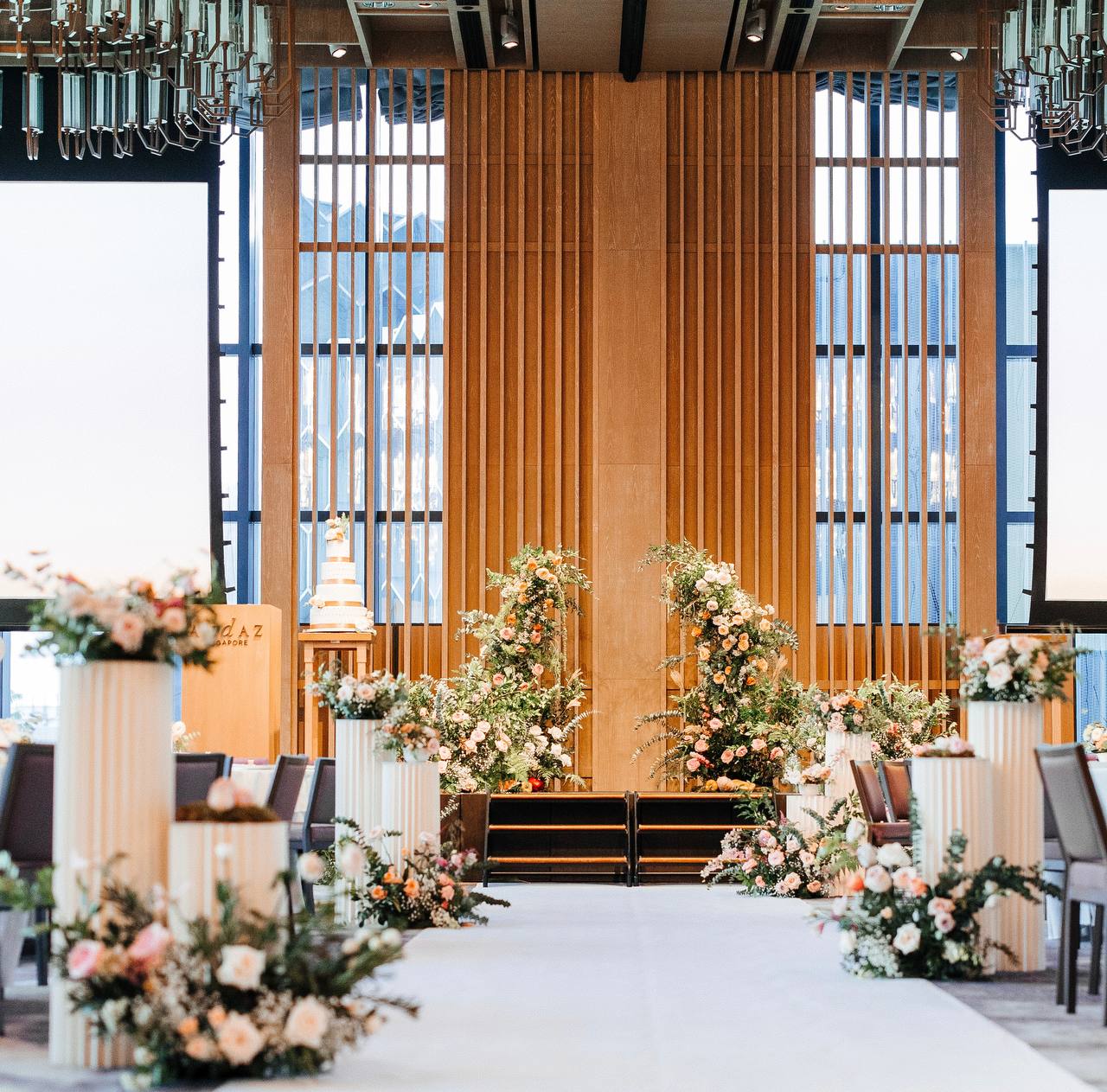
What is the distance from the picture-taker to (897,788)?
902 centimetres

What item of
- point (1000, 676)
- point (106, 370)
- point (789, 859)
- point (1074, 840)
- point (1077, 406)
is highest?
point (106, 370)

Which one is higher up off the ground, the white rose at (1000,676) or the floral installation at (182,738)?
the white rose at (1000,676)

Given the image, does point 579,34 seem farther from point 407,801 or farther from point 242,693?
point 407,801

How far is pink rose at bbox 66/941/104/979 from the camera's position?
379 centimetres

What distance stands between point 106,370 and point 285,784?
21.8ft

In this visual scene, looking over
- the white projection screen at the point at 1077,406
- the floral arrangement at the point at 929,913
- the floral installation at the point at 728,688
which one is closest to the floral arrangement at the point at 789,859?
the floral installation at the point at 728,688

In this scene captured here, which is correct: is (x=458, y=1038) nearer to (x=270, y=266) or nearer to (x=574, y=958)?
(x=574, y=958)

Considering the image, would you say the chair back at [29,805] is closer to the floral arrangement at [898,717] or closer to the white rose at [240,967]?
the white rose at [240,967]

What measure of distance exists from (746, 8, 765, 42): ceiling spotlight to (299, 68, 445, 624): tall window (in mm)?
2577

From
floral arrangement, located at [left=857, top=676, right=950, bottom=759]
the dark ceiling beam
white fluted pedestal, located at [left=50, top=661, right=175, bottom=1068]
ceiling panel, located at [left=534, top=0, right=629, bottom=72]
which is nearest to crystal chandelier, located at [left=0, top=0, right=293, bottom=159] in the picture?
ceiling panel, located at [left=534, top=0, right=629, bottom=72]

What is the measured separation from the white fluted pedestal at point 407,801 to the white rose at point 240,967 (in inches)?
159

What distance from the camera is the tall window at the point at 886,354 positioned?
13.1m

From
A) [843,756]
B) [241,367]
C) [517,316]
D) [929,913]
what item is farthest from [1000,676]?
[241,367]

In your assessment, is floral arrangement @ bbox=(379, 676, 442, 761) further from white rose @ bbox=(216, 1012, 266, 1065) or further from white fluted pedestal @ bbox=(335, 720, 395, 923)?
white rose @ bbox=(216, 1012, 266, 1065)
